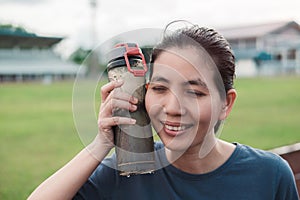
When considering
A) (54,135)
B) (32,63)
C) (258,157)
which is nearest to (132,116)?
(258,157)

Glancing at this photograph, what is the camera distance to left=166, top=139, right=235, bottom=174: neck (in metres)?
1.21

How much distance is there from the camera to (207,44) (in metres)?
1.11

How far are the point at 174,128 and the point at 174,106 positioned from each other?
0.05 m

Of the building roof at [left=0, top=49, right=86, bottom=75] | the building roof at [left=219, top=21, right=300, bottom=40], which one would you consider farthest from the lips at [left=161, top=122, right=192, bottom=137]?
the building roof at [left=219, top=21, right=300, bottom=40]

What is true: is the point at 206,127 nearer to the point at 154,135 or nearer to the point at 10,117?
the point at 154,135

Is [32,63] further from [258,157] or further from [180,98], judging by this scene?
[180,98]

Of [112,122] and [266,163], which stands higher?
[112,122]

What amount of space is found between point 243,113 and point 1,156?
274 inches

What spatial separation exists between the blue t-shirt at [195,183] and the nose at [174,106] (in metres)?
0.20

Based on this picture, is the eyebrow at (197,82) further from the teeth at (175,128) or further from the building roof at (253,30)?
the building roof at (253,30)

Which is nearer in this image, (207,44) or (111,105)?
(111,105)

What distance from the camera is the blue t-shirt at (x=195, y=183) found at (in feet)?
3.82

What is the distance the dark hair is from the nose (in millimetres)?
118

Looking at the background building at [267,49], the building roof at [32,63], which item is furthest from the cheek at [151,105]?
the background building at [267,49]
